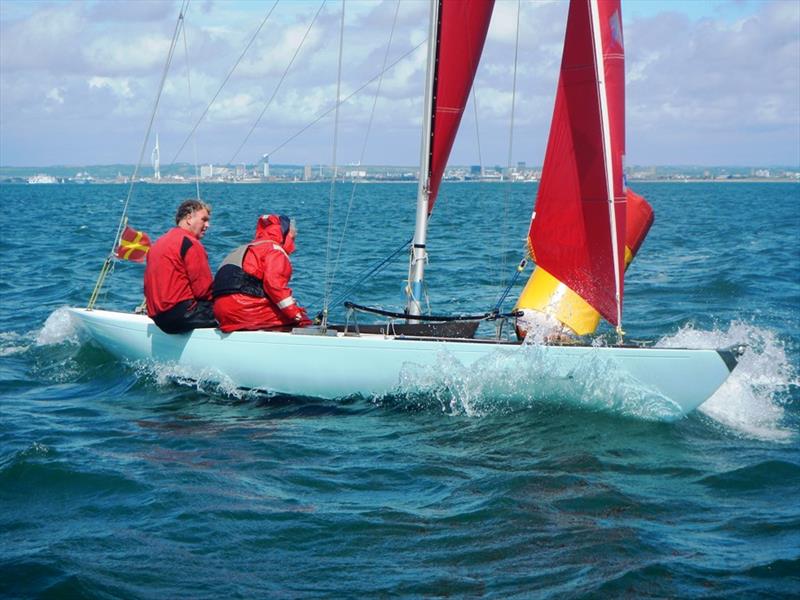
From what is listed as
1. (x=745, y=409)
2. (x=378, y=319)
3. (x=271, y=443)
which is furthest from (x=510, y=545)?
(x=378, y=319)

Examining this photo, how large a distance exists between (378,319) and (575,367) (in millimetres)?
5511

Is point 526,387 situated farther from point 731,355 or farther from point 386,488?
point 386,488

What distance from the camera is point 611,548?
194 inches

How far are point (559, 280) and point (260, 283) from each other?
93.4 inches

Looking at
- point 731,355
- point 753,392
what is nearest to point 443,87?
point 731,355

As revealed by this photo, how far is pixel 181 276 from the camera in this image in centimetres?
774

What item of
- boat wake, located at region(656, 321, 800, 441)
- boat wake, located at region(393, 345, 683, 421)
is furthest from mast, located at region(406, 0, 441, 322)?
boat wake, located at region(656, 321, 800, 441)

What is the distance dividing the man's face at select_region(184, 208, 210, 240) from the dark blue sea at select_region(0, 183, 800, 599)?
120 centimetres

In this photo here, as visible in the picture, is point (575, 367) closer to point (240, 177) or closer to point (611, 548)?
point (611, 548)

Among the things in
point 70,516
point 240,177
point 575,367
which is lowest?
point 70,516

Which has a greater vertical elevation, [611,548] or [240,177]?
[240,177]

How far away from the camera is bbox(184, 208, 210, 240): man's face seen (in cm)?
774

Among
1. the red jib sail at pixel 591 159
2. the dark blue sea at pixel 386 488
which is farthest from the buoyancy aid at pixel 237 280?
the red jib sail at pixel 591 159

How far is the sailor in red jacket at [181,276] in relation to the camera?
7660 mm
